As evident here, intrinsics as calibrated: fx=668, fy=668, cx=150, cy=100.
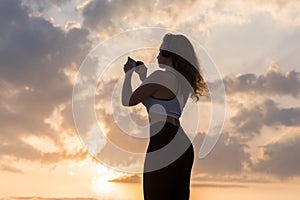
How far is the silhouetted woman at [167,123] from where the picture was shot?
6.98m

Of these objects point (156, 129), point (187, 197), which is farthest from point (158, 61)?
point (187, 197)

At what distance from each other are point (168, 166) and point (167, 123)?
1.49 ft

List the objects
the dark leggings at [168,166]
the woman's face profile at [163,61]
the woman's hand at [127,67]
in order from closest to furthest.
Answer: the dark leggings at [168,166] < the woman's face profile at [163,61] < the woman's hand at [127,67]

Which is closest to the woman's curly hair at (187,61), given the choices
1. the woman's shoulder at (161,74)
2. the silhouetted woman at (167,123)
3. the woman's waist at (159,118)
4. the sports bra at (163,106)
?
the silhouetted woman at (167,123)

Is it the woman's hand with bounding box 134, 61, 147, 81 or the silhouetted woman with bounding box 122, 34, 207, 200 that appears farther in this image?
the woman's hand with bounding box 134, 61, 147, 81

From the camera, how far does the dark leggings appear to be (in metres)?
6.95

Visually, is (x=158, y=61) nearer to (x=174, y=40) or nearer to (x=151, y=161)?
(x=174, y=40)

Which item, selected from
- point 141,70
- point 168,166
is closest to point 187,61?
point 141,70

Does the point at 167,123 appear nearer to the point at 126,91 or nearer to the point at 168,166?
the point at 168,166

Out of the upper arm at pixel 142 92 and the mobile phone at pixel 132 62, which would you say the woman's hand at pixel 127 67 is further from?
the upper arm at pixel 142 92

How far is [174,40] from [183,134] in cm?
105

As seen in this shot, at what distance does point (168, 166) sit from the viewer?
705 centimetres

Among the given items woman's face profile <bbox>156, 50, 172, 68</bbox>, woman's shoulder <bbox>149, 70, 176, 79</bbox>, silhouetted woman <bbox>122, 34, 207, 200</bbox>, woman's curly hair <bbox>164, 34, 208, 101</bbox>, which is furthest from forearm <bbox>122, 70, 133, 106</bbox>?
woman's curly hair <bbox>164, 34, 208, 101</bbox>

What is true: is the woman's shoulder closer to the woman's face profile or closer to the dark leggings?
the woman's face profile
